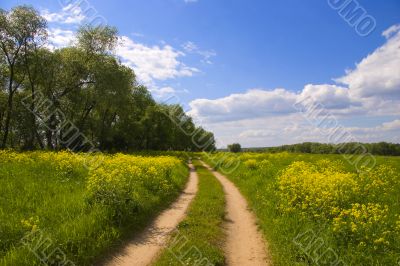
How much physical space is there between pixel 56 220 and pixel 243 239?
621 centimetres

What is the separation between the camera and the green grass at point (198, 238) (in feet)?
33.6

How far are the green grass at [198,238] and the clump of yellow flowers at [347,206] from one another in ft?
9.20

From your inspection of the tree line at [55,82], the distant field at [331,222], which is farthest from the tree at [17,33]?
the distant field at [331,222]

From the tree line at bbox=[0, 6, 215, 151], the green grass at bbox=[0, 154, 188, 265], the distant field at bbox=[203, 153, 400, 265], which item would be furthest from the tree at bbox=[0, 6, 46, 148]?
the distant field at bbox=[203, 153, 400, 265]

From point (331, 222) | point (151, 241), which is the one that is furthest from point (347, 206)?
point (151, 241)

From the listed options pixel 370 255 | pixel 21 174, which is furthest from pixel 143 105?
pixel 370 255

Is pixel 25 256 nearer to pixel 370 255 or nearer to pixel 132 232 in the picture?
pixel 132 232

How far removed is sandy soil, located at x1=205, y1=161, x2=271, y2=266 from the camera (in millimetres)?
10766

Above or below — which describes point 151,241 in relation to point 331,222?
below

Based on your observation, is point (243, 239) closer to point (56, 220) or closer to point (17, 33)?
point (56, 220)

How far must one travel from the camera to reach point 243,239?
42.5 feet

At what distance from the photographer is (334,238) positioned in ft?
33.0

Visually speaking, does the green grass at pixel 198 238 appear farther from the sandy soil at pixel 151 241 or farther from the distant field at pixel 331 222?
the distant field at pixel 331 222

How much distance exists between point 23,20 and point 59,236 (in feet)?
122
